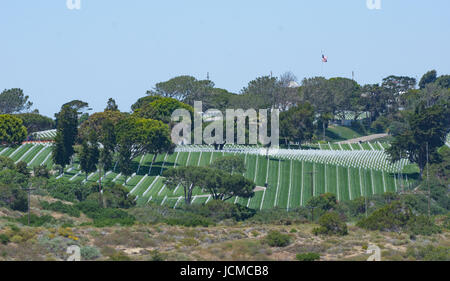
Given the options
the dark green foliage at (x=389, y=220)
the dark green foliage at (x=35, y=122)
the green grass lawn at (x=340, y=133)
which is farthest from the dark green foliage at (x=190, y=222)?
the green grass lawn at (x=340, y=133)

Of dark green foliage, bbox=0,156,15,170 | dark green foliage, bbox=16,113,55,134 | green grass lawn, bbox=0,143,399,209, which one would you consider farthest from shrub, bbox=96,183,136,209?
dark green foliage, bbox=16,113,55,134

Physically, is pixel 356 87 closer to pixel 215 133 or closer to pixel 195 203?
pixel 215 133

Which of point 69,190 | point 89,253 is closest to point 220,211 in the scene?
point 69,190

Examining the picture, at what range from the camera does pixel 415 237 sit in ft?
188

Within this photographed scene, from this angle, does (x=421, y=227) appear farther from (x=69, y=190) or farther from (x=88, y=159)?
(x=88, y=159)

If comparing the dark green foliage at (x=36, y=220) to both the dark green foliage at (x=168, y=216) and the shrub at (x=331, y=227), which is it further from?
the shrub at (x=331, y=227)

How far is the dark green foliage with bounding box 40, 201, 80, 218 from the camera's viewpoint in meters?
67.2

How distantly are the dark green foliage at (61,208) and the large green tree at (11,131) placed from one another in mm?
40417

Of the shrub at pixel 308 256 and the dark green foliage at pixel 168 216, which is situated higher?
the dark green foliage at pixel 168 216

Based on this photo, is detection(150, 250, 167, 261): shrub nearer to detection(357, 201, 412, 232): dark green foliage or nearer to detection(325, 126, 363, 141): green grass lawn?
detection(357, 201, 412, 232): dark green foliage

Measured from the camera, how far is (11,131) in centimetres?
10944

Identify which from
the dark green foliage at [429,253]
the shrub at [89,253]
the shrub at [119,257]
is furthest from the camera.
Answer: the shrub at [89,253]

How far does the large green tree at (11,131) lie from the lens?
108 meters

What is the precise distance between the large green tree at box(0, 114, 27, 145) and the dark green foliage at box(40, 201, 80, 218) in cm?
4042
